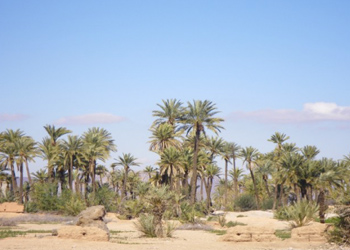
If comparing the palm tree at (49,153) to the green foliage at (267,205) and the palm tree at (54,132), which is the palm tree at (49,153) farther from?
the green foliage at (267,205)

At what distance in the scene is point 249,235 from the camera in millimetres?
21984

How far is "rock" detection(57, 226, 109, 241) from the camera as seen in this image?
20.0m

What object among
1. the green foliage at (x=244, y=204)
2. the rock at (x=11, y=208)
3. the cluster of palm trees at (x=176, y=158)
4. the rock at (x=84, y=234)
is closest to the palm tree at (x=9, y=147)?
the cluster of palm trees at (x=176, y=158)

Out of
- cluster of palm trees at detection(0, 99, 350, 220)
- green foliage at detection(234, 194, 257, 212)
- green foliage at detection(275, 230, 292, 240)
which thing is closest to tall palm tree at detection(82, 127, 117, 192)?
cluster of palm trees at detection(0, 99, 350, 220)

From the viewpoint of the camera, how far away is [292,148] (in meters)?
74.0

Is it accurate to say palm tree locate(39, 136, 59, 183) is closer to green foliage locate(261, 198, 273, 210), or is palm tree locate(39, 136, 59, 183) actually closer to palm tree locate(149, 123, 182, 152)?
palm tree locate(149, 123, 182, 152)

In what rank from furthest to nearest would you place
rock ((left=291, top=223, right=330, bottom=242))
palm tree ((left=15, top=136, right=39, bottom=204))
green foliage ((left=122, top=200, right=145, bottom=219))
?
palm tree ((left=15, top=136, right=39, bottom=204)), green foliage ((left=122, top=200, right=145, bottom=219)), rock ((left=291, top=223, right=330, bottom=242))

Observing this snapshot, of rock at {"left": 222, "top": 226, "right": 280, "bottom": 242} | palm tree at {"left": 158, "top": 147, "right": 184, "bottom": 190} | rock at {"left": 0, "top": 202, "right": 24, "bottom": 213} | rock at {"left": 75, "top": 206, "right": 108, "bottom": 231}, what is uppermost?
palm tree at {"left": 158, "top": 147, "right": 184, "bottom": 190}

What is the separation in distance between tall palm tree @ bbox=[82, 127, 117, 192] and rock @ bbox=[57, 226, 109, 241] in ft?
120

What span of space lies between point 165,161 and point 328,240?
37504 mm

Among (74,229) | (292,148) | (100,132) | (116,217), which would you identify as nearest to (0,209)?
(116,217)

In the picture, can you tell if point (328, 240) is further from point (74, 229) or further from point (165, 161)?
point (165, 161)

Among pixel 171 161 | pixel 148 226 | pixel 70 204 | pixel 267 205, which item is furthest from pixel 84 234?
pixel 267 205

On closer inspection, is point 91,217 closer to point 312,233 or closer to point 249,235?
point 249,235
